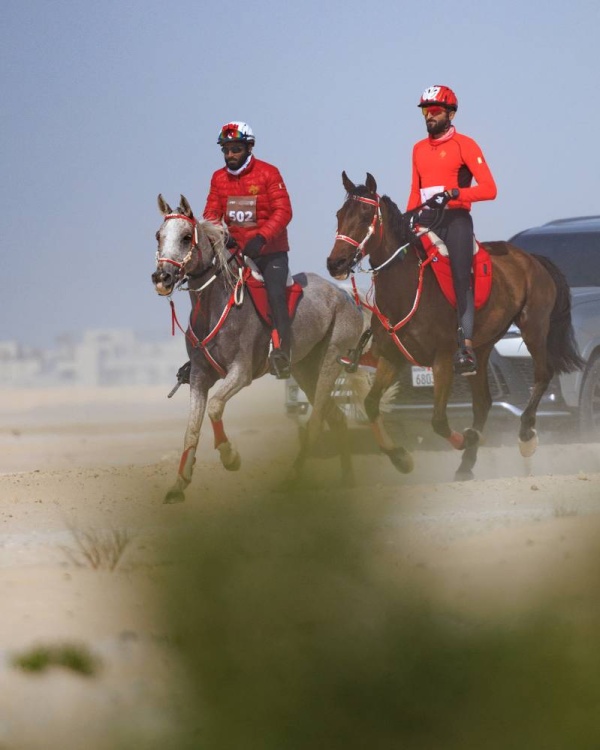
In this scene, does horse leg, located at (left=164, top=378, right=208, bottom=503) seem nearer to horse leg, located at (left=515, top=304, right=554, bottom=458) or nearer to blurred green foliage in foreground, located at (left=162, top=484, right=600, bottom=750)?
horse leg, located at (left=515, top=304, right=554, bottom=458)

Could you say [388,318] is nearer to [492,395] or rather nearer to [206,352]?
[206,352]

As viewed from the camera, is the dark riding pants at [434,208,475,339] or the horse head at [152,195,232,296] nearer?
the horse head at [152,195,232,296]

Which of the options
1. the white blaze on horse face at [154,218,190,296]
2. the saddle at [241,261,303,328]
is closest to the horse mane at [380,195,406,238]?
the saddle at [241,261,303,328]

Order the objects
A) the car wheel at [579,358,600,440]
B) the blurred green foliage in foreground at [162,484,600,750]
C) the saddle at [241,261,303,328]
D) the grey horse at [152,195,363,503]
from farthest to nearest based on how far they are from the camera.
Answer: the car wheel at [579,358,600,440], the saddle at [241,261,303,328], the grey horse at [152,195,363,503], the blurred green foliage in foreground at [162,484,600,750]

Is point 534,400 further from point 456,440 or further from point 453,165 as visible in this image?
point 453,165

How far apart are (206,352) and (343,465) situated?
1900 millimetres

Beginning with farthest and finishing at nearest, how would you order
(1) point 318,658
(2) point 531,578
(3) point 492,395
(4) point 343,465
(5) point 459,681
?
1. (3) point 492,395
2. (4) point 343,465
3. (2) point 531,578
4. (1) point 318,658
5. (5) point 459,681

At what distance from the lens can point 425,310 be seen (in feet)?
38.3

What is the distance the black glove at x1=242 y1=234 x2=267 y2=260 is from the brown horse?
2.25 feet

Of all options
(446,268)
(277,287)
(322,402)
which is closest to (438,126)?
(446,268)

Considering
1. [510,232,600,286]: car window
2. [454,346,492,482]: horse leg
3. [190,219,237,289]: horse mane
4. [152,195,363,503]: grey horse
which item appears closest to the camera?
[152,195,363,503]: grey horse

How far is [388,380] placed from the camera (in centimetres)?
1184

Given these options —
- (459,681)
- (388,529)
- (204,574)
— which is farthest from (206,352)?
(459,681)

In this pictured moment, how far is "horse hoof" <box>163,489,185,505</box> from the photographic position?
36.1ft
